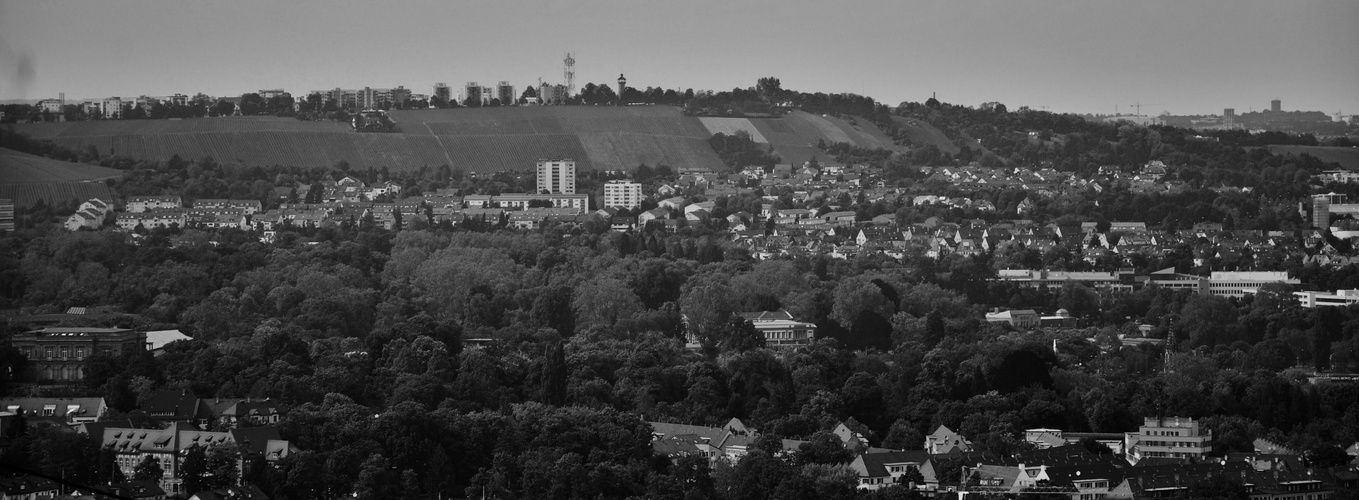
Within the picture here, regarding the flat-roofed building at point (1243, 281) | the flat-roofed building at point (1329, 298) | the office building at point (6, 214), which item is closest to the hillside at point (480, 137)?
the office building at point (6, 214)

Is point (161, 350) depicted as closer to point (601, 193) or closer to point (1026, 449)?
point (1026, 449)

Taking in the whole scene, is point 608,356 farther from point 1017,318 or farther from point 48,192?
point 48,192

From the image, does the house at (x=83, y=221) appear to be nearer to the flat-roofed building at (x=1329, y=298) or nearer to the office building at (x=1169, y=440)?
the flat-roofed building at (x=1329, y=298)

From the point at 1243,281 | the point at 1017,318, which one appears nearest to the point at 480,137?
Result: the point at 1243,281

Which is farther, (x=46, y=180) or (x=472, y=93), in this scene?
(x=472, y=93)

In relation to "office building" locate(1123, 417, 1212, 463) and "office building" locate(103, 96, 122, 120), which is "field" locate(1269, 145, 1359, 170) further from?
"office building" locate(1123, 417, 1212, 463)
